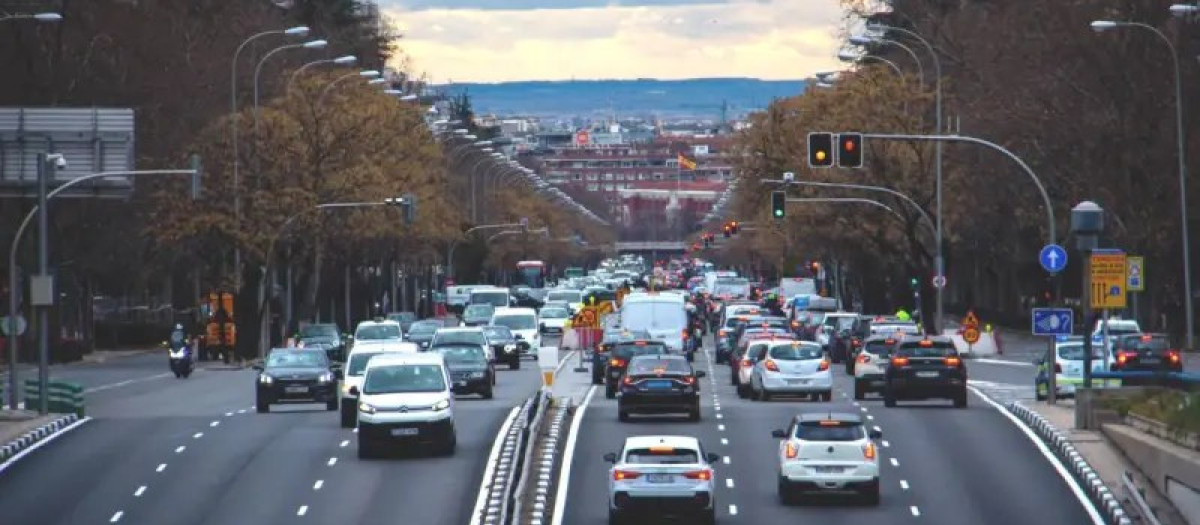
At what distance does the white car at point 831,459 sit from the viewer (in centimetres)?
3475

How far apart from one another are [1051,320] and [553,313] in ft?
192

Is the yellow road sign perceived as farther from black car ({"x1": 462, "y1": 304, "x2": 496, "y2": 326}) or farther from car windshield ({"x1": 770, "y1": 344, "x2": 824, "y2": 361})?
black car ({"x1": 462, "y1": 304, "x2": 496, "y2": 326})

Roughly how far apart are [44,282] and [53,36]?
32167mm

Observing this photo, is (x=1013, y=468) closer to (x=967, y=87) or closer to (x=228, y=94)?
(x=967, y=87)

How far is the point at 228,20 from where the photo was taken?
110 metres

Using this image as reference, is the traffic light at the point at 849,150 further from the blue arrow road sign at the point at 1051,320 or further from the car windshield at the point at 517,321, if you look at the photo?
the car windshield at the point at 517,321

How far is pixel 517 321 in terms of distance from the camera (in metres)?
84.6

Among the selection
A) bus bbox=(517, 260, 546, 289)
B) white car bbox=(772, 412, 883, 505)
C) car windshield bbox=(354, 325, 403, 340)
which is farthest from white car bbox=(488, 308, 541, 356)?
bus bbox=(517, 260, 546, 289)

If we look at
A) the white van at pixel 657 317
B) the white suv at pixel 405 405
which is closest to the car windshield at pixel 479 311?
the white van at pixel 657 317

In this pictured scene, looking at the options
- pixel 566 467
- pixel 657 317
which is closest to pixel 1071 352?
pixel 566 467

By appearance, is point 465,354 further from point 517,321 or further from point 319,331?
point 517,321

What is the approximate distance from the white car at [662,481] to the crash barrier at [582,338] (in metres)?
38.8

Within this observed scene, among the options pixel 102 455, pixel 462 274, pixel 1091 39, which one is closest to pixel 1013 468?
pixel 102 455

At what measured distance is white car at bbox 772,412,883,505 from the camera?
34750 mm
